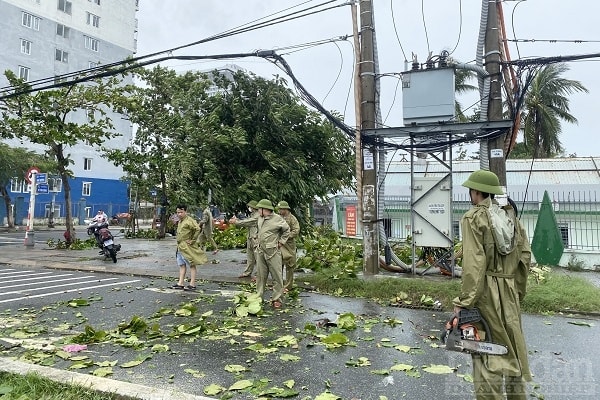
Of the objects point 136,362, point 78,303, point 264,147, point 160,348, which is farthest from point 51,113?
point 136,362

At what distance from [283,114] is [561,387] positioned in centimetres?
737

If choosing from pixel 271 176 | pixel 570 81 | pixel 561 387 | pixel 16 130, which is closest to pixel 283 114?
pixel 271 176

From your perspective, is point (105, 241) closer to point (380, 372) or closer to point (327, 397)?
point (380, 372)

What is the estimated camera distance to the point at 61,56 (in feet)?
137

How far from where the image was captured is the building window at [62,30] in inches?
1630

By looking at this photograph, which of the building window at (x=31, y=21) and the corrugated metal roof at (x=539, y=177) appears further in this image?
the building window at (x=31, y=21)

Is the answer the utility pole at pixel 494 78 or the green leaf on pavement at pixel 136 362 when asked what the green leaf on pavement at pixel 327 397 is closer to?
the green leaf on pavement at pixel 136 362

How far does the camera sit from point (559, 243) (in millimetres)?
12516

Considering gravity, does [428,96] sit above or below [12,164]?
below

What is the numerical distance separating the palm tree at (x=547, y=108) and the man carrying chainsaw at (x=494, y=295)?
26316mm

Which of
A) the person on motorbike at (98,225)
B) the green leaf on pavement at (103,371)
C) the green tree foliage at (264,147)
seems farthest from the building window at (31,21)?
the green leaf on pavement at (103,371)

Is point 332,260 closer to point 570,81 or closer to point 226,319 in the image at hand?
point 226,319

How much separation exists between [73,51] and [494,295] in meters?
48.5

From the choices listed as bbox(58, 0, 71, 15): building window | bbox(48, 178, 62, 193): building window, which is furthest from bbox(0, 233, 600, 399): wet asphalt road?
bbox(58, 0, 71, 15): building window
